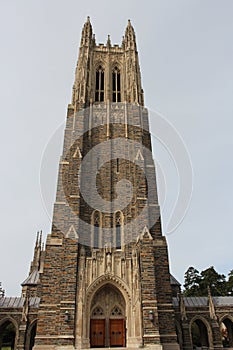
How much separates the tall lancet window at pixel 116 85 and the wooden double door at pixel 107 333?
1948cm

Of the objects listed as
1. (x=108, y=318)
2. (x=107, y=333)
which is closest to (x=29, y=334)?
(x=107, y=333)

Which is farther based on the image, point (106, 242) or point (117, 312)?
point (106, 242)

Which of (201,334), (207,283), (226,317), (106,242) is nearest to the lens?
(106,242)

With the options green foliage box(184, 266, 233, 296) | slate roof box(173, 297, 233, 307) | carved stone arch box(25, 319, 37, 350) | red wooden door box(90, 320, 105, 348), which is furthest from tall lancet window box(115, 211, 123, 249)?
green foliage box(184, 266, 233, 296)

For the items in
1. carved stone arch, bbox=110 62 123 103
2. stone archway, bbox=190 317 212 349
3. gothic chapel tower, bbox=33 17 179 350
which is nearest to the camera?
gothic chapel tower, bbox=33 17 179 350

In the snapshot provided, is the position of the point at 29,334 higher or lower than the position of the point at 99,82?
lower

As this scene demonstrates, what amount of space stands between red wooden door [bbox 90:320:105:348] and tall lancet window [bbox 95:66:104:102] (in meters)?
19.5

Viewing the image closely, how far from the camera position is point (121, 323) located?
60.8ft

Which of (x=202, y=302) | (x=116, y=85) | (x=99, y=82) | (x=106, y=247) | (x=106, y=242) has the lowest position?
(x=202, y=302)

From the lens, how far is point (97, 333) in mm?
18203

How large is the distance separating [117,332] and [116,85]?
2218 cm

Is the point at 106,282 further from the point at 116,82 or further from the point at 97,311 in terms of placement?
the point at 116,82

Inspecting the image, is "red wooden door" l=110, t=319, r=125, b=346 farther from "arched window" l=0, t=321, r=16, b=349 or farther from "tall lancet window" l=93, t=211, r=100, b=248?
"arched window" l=0, t=321, r=16, b=349

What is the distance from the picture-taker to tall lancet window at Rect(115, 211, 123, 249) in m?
20.7
